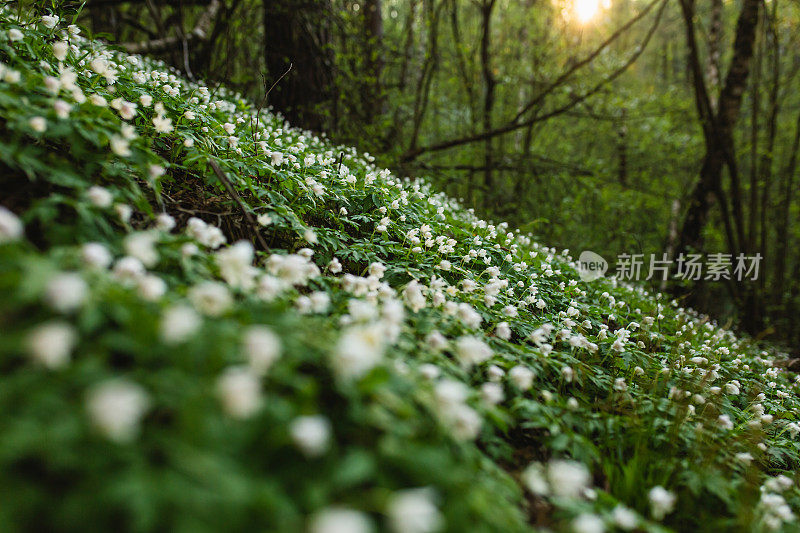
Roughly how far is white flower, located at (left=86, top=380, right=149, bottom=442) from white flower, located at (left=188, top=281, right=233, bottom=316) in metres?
0.37

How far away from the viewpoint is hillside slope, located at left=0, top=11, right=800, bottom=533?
0.90 metres

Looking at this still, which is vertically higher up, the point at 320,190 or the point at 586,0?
the point at 586,0

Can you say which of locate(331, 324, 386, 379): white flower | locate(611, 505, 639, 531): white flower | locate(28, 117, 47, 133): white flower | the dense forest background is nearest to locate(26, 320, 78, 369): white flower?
locate(331, 324, 386, 379): white flower

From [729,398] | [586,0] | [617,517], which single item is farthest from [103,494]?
[586,0]

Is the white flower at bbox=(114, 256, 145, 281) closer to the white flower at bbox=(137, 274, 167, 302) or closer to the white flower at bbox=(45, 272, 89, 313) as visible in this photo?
the white flower at bbox=(137, 274, 167, 302)

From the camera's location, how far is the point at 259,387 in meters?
1.10

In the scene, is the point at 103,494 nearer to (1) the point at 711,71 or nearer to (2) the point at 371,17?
(2) the point at 371,17

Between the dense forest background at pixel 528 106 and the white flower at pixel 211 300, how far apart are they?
8.54 feet

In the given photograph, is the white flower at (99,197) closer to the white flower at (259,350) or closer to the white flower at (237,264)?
the white flower at (237,264)

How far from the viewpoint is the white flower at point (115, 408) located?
0.84m

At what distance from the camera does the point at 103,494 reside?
0.84 m

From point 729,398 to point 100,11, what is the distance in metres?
11.1

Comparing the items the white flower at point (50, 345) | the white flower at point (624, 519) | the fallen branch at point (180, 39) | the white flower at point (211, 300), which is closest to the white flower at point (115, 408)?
the white flower at point (50, 345)

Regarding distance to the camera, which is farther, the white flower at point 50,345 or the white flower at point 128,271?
the white flower at point 128,271
